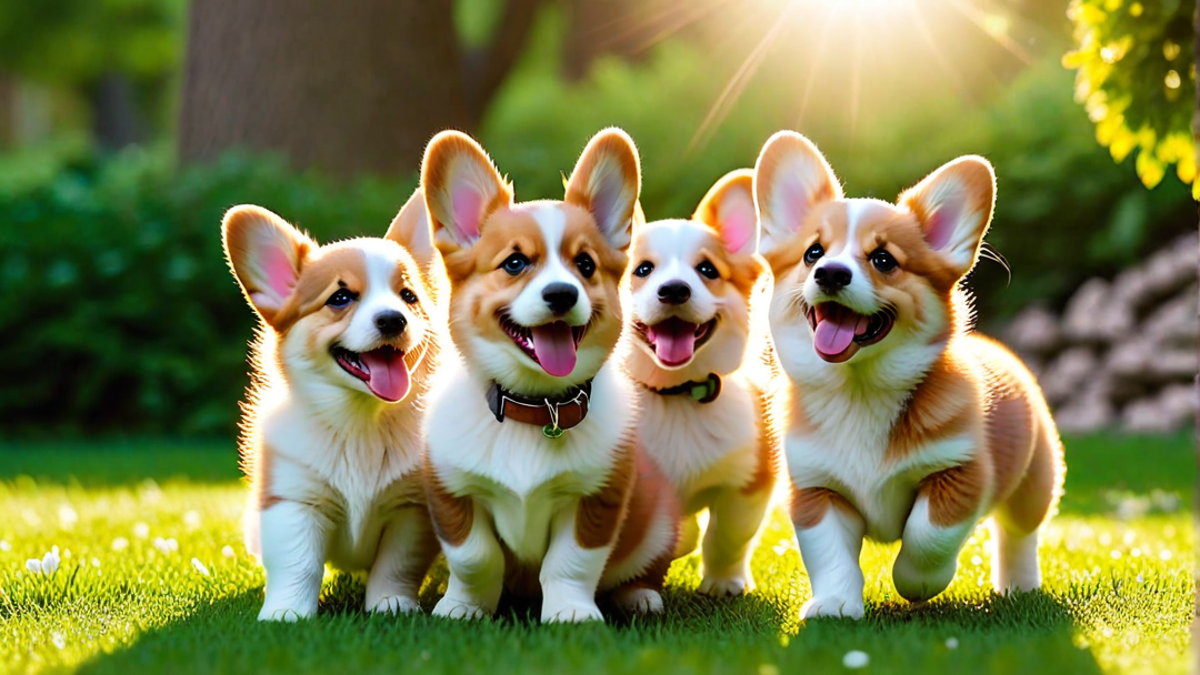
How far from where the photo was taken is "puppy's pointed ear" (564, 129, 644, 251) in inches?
156

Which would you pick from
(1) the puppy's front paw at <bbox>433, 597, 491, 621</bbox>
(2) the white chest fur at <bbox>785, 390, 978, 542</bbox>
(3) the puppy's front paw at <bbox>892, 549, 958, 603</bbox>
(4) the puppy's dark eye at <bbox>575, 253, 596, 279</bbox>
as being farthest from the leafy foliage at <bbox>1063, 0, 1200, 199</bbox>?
(1) the puppy's front paw at <bbox>433, 597, 491, 621</bbox>

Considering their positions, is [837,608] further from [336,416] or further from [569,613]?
[336,416]

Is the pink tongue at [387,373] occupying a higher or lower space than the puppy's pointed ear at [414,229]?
lower

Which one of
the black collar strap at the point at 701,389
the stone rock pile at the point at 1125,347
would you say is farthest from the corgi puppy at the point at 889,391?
the stone rock pile at the point at 1125,347

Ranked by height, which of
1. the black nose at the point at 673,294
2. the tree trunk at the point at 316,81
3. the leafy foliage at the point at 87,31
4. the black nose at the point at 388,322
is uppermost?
the black nose at the point at 673,294

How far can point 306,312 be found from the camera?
4.02 m

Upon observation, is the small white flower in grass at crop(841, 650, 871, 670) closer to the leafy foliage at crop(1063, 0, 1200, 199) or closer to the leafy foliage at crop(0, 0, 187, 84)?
the leafy foliage at crop(1063, 0, 1200, 199)

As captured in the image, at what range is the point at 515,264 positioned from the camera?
376cm

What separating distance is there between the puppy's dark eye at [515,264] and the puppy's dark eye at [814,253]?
0.86 metres

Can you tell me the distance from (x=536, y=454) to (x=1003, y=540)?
5.70 feet

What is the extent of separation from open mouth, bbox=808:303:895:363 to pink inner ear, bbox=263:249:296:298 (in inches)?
64.4

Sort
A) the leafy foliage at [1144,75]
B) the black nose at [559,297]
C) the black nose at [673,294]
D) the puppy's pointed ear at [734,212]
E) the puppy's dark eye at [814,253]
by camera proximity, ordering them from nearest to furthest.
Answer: the black nose at [559,297] → the puppy's dark eye at [814,253] → the black nose at [673,294] → the puppy's pointed ear at [734,212] → the leafy foliage at [1144,75]

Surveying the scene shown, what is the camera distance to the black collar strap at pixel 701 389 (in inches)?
178

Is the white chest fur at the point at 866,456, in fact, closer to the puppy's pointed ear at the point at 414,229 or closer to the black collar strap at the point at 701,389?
the black collar strap at the point at 701,389
